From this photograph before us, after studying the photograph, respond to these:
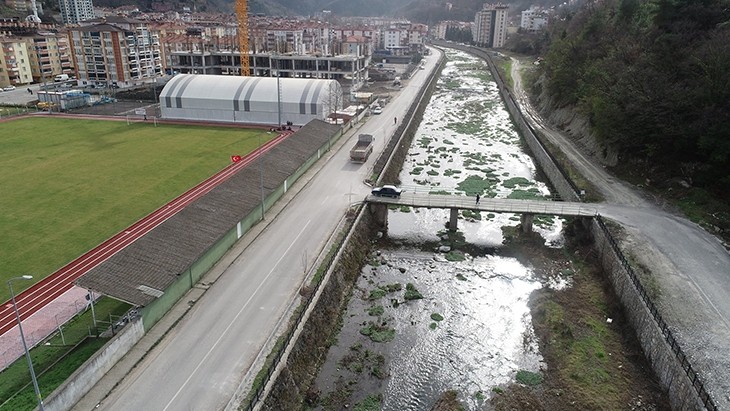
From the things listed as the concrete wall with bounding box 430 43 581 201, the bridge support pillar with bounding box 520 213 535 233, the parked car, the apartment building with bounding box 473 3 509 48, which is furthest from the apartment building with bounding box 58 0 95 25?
the bridge support pillar with bounding box 520 213 535 233

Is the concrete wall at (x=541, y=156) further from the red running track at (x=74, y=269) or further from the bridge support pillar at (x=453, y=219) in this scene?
the red running track at (x=74, y=269)

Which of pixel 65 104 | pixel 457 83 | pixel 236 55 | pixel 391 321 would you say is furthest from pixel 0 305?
pixel 457 83

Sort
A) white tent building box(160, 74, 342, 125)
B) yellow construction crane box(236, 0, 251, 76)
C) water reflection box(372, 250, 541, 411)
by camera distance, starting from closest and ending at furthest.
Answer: water reflection box(372, 250, 541, 411) < white tent building box(160, 74, 342, 125) < yellow construction crane box(236, 0, 251, 76)

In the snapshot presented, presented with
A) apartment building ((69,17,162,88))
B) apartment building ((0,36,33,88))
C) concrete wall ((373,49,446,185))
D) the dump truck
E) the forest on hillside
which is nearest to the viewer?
the forest on hillside

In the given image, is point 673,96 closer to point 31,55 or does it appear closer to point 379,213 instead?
point 379,213

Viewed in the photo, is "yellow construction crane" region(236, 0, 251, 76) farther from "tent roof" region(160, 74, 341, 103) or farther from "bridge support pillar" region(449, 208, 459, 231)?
"bridge support pillar" region(449, 208, 459, 231)

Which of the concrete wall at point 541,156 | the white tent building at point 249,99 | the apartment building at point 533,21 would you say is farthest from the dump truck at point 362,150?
the apartment building at point 533,21

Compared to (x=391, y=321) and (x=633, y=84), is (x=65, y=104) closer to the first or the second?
(x=391, y=321)
